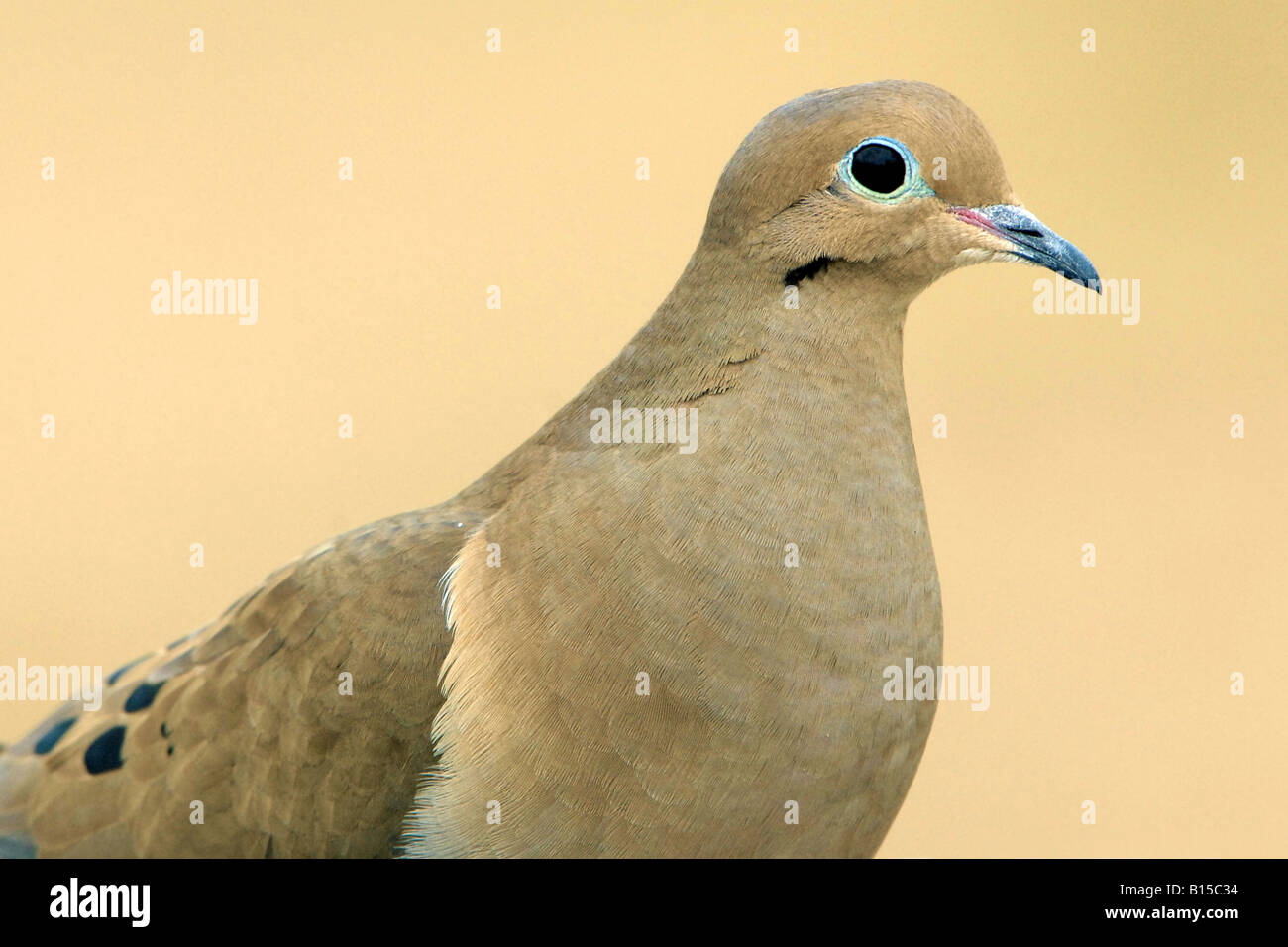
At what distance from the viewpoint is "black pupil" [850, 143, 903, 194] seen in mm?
1648

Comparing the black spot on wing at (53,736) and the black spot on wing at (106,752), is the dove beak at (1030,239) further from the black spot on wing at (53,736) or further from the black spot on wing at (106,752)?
the black spot on wing at (53,736)

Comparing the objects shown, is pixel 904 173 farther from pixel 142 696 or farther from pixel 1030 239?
pixel 142 696

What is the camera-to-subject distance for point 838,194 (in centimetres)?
166

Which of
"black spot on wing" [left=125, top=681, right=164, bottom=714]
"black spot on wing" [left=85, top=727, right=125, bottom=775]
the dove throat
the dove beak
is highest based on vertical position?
the dove beak

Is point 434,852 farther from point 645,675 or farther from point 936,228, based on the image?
point 936,228

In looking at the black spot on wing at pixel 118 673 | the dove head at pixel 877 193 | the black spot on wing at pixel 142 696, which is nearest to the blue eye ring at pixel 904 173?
the dove head at pixel 877 193

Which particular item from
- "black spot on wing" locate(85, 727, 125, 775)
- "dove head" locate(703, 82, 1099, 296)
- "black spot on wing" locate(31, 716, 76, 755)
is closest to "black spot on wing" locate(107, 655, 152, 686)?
"black spot on wing" locate(31, 716, 76, 755)

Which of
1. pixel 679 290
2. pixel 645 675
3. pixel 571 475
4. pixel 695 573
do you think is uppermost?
pixel 679 290

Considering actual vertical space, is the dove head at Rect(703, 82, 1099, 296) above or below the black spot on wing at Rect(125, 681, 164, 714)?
above

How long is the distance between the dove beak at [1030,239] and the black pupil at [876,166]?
0.10 metres

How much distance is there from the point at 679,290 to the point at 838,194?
0.85ft

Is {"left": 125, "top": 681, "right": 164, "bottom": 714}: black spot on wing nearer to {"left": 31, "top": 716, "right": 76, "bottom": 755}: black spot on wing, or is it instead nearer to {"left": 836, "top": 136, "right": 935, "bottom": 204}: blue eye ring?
{"left": 31, "top": 716, "right": 76, "bottom": 755}: black spot on wing

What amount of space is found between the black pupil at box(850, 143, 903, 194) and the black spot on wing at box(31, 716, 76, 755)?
1.53 m
